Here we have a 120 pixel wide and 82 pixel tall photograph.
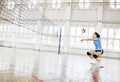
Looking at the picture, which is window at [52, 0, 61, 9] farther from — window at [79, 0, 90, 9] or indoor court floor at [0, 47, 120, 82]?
indoor court floor at [0, 47, 120, 82]

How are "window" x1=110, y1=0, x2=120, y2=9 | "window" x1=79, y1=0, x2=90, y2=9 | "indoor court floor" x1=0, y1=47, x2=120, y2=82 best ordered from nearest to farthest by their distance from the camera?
1. "indoor court floor" x1=0, y1=47, x2=120, y2=82
2. "window" x1=110, y1=0, x2=120, y2=9
3. "window" x1=79, y1=0, x2=90, y2=9

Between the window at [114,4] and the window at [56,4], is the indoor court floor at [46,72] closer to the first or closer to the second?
the window at [114,4]

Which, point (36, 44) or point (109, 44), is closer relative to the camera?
point (109, 44)

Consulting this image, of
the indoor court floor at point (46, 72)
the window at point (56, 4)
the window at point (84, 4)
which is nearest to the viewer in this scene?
the indoor court floor at point (46, 72)

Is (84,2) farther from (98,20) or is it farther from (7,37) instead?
(7,37)

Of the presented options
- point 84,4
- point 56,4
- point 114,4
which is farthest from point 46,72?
point 56,4

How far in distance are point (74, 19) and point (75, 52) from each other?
4157 mm

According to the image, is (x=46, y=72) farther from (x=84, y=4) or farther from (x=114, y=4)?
(x=84, y=4)

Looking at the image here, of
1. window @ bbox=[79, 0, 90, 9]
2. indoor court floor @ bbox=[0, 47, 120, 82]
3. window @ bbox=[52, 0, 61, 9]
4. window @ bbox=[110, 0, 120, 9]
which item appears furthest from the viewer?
window @ bbox=[52, 0, 61, 9]

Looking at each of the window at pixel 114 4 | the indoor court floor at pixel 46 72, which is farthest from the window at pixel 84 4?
the indoor court floor at pixel 46 72

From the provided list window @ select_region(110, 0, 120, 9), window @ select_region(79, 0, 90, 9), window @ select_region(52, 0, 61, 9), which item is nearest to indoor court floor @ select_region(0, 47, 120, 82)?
window @ select_region(110, 0, 120, 9)

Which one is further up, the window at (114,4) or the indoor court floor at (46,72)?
the window at (114,4)

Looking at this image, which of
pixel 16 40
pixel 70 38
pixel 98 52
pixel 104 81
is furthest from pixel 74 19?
pixel 104 81

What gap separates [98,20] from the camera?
76.8 ft
